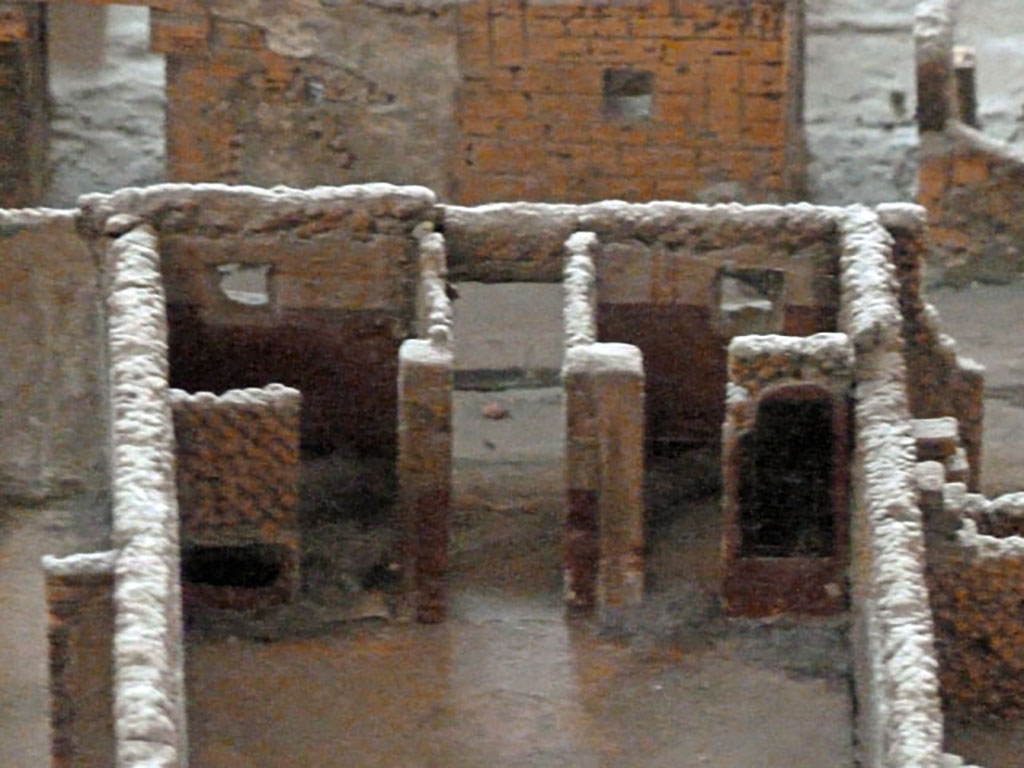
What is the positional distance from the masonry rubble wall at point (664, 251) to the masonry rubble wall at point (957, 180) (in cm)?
430

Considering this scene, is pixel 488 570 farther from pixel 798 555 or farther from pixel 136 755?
pixel 136 755

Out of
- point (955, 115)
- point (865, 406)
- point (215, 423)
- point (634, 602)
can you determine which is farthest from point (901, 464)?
point (955, 115)

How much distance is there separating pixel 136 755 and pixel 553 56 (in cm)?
886

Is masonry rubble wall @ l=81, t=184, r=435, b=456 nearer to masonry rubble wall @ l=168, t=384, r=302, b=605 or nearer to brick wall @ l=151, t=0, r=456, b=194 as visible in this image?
masonry rubble wall @ l=168, t=384, r=302, b=605

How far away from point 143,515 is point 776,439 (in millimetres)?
3463

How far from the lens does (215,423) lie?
17328 mm

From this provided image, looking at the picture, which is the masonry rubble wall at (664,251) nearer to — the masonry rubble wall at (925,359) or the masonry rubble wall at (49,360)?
the masonry rubble wall at (925,359)

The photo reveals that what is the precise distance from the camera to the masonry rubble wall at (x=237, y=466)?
56.8 ft

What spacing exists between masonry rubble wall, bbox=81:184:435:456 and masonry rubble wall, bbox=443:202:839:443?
0.39 m

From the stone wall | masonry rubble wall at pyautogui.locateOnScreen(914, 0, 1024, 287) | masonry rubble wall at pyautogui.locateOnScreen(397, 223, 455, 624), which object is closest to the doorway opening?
masonry rubble wall at pyautogui.locateOnScreen(397, 223, 455, 624)

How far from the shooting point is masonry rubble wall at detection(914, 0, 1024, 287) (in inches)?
882

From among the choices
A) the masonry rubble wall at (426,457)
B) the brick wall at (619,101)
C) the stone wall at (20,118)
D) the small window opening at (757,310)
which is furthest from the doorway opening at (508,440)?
the stone wall at (20,118)

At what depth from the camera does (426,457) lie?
17453mm

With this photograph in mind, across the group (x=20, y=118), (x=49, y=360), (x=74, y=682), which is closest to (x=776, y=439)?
(x=49, y=360)
